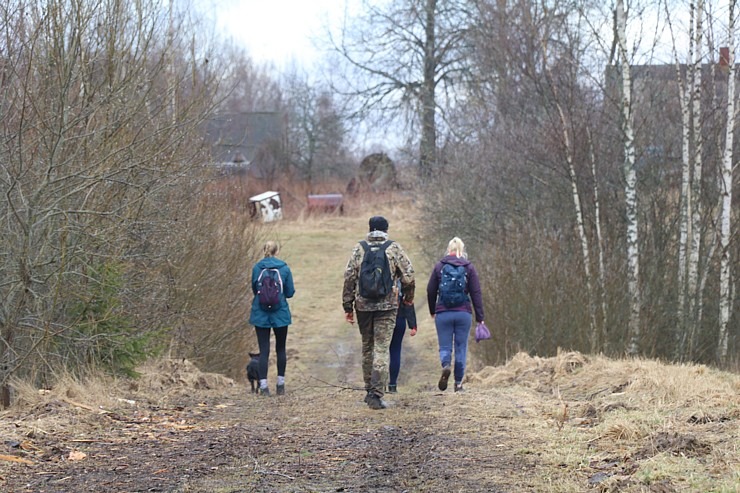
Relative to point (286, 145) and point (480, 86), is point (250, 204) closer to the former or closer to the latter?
point (480, 86)

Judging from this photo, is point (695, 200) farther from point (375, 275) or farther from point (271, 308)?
point (375, 275)

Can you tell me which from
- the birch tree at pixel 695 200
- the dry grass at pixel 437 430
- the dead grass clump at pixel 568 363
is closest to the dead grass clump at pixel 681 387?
the dry grass at pixel 437 430

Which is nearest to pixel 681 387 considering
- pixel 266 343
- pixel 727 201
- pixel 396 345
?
pixel 396 345

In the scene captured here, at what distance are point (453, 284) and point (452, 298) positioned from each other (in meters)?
0.16

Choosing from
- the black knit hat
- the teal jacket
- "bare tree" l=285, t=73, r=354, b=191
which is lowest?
the teal jacket

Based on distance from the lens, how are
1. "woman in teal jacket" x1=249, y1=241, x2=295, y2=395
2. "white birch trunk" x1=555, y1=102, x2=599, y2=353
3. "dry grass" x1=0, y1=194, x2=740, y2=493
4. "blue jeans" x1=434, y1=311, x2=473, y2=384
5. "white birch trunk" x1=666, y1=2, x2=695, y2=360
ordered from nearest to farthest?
"dry grass" x1=0, y1=194, x2=740, y2=493, "blue jeans" x1=434, y1=311, x2=473, y2=384, "woman in teal jacket" x1=249, y1=241, x2=295, y2=395, "white birch trunk" x1=666, y1=2, x2=695, y2=360, "white birch trunk" x1=555, y1=102, x2=599, y2=353

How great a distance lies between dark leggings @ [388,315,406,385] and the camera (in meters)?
11.0

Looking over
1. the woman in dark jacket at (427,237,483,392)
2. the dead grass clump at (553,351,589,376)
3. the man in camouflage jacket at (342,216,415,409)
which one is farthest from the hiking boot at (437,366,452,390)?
the dead grass clump at (553,351,589,376)

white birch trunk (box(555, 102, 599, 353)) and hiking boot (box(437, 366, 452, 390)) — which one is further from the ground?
white birch trunk (box(555, 102, 599, 353))

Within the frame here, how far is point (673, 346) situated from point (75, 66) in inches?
441

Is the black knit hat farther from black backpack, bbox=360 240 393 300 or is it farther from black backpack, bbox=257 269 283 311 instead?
black backpack, bbox=257 269 283 311

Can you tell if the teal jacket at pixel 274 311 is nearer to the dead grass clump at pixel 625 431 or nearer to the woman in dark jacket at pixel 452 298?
the woman in dark jacket at pixel 452 298

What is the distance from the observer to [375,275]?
9656 millimetres

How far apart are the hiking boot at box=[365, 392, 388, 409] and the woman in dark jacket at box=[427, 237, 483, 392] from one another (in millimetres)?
1390
